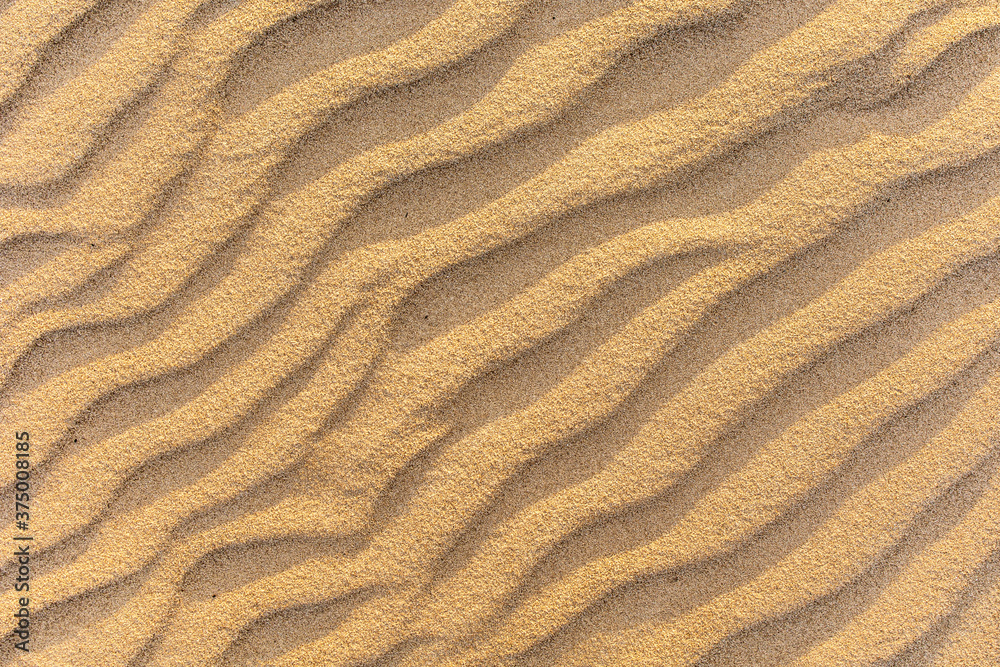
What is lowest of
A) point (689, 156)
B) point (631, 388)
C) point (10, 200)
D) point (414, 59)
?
point (631, 388)

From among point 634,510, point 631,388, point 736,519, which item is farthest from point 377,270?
point 736,519

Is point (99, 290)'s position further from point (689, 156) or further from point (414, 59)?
point (689, 156)

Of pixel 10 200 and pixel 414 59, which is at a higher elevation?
pixel 414 59

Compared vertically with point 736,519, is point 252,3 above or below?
above

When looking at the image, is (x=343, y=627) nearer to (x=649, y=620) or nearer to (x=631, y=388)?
(x=649, y=620)

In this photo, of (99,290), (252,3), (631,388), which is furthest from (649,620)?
(252,3)

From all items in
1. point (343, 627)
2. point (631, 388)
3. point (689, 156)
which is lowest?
point (343, 627)
